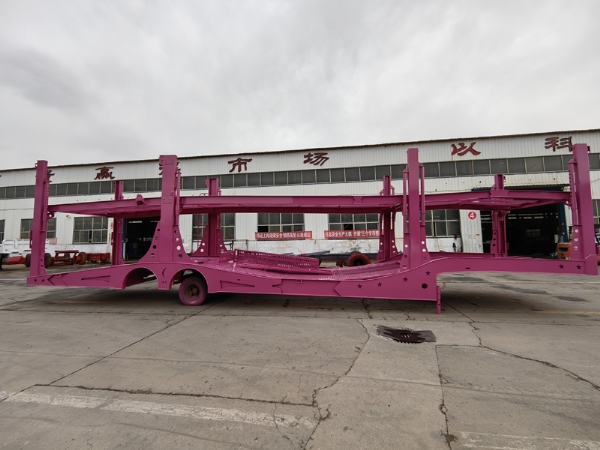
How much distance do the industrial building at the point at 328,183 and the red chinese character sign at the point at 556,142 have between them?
64 mm

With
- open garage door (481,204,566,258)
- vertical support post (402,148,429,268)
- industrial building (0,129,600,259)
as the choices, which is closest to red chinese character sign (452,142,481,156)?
industrial building (0,129,600,259)

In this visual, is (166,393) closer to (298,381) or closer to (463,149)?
(298,381)

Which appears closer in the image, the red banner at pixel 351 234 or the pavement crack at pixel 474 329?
the pavement crack at pixel 474 329

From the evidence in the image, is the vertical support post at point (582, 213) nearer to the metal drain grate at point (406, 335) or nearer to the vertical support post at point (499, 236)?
the vertical support post at point (499, 236)

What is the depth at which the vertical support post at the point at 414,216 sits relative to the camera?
6.26m

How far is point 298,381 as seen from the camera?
3.32 metres

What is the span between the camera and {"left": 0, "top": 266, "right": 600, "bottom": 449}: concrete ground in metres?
2.42

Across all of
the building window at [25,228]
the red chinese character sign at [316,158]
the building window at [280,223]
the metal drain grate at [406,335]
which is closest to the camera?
A: the metal drain grate at [406,335]

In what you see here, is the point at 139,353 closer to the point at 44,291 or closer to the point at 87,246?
the point at 44,291

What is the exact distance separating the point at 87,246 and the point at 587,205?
91.7ft

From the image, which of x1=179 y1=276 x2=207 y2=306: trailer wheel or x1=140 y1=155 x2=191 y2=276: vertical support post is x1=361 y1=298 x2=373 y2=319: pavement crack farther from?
x1=140 y1=155 x2=191 y2=276: vertical support post

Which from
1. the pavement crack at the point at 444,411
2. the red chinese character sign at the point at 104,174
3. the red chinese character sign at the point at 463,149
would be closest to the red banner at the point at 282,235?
the red chinese character sign at the point at 463,149

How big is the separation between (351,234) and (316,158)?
5.85 metres

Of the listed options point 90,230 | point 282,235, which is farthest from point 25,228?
point 282,235
